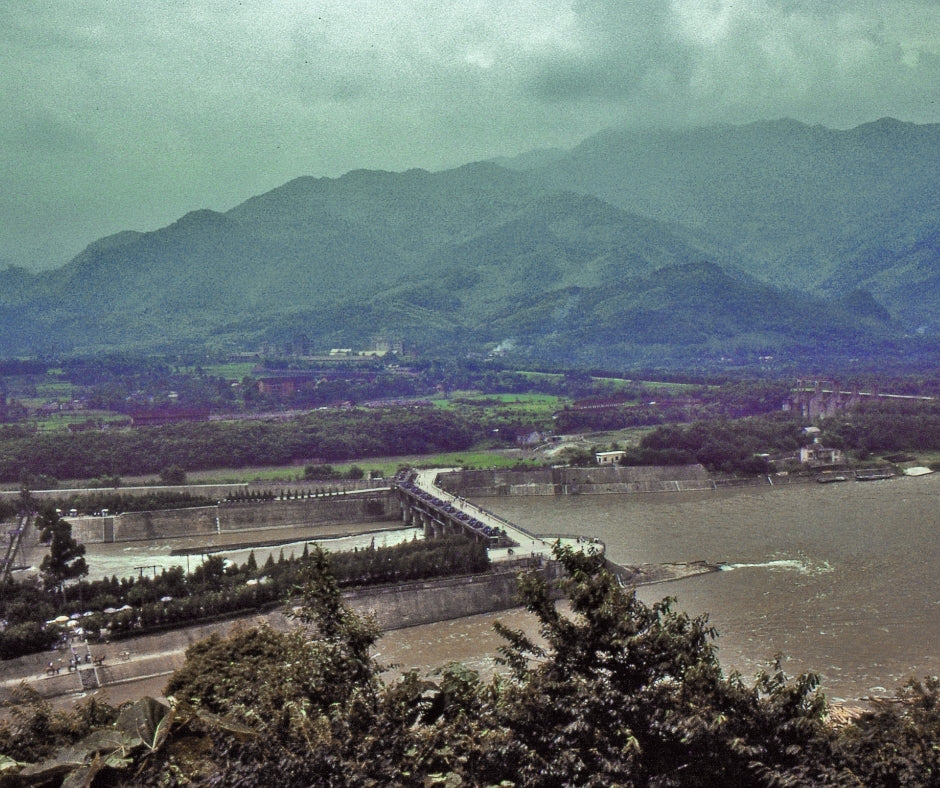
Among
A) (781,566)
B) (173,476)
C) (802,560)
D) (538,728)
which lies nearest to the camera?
(538,728)

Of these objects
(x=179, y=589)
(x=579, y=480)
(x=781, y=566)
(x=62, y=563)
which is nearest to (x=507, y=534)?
(x=781, y=566)

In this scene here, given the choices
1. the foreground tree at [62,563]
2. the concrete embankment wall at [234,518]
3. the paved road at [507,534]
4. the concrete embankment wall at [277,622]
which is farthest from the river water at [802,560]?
the foreground tree at [62,563]

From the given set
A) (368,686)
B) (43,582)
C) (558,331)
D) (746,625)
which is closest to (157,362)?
(558,331)

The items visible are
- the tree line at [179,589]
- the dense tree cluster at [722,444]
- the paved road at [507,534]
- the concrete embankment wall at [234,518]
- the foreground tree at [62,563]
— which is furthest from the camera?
the dense tree cluster at [722,444]

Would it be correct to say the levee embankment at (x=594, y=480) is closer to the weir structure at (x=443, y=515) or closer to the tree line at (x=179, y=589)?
the weir structure at (x=443, y=515)

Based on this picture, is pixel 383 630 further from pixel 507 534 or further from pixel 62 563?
pixel 62 563
